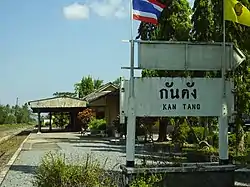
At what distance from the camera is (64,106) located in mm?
51312

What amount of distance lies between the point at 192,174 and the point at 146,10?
3321 millimetres

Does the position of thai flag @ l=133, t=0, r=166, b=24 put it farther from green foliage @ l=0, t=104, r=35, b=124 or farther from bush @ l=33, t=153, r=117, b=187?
green foliage @ l=0, t=104, r=35, b=124

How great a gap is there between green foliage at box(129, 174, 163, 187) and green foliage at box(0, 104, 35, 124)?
84.6m

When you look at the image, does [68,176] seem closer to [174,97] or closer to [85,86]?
[174,97]

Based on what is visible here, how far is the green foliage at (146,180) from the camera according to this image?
9.27 m

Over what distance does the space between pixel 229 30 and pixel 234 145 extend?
587cm

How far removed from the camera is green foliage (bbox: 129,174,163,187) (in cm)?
927

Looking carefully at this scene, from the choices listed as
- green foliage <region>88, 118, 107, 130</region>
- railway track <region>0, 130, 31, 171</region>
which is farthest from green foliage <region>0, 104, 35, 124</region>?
railway track <region>0, 130, 31, 171</region>

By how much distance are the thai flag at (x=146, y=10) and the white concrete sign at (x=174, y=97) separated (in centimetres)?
119

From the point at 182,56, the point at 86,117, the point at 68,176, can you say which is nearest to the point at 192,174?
the point at 182,56

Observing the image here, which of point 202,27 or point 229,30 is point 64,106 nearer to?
point 202,27

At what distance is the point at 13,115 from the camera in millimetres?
111125

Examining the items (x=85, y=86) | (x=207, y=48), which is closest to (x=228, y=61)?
→ (x=207, y=48)

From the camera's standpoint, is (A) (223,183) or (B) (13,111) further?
(B) (13,111)
